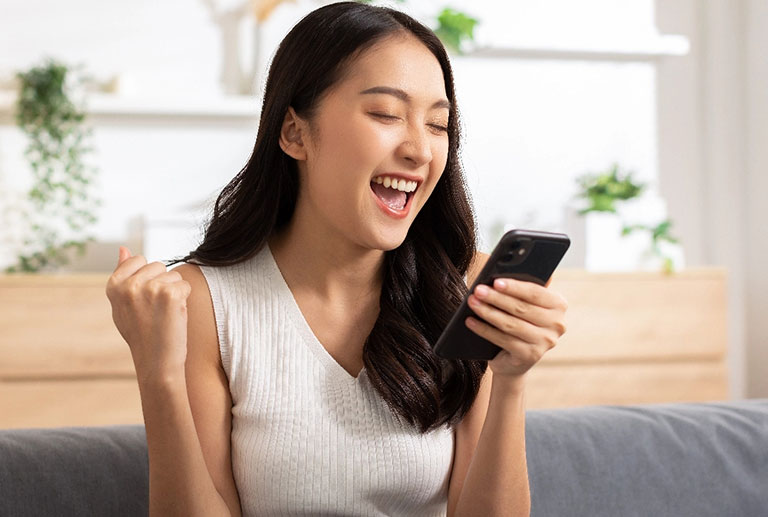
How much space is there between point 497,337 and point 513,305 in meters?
0.05

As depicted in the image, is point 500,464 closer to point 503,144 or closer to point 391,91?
point 391,91

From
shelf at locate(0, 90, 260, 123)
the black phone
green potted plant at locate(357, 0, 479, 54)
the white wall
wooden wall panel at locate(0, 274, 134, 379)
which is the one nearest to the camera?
the black phone

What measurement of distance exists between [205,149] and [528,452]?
9.62 ft

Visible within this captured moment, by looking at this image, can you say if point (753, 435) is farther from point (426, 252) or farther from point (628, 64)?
point (628, 64)

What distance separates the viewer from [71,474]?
1.34m

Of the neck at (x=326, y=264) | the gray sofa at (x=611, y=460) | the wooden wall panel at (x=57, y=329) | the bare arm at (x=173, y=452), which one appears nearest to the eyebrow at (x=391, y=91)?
the neck at (x=326, y=264)

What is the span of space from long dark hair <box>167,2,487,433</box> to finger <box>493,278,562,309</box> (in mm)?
267

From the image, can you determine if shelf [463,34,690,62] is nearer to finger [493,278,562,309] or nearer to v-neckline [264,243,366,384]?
v-neckline [264,243,366,384]

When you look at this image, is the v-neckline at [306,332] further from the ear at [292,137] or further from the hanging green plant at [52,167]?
the hanging green plant at [52,167]

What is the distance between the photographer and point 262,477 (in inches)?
52.2

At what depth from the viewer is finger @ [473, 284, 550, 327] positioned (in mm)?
1151

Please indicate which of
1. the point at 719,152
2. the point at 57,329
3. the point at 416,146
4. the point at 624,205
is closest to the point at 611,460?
the point at 416,146

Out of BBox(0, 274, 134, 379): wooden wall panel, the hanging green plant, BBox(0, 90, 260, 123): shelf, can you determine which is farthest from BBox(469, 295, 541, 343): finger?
BBox(0, 90, 260, 123): shelf

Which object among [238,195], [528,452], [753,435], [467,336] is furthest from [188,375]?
[753,435]
